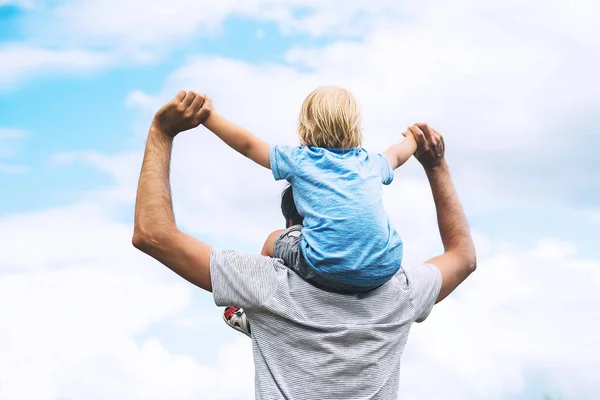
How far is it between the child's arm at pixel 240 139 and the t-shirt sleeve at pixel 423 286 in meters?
0.91

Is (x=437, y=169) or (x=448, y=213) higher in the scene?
(x=437, y=169)

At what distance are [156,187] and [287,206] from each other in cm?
59

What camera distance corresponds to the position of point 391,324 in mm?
3947

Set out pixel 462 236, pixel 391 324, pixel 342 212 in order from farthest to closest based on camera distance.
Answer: pixel 462 236 → pixel 391 324 → pixel 342 212

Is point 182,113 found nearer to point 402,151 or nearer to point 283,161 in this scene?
point 283,161

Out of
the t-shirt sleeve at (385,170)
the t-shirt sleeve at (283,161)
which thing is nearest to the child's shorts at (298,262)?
the t-shirt sleeve at (283,161)

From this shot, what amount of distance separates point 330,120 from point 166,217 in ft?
2.72

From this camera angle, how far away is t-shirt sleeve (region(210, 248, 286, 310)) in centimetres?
375

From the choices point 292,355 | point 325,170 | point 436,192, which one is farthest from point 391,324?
point 436,192

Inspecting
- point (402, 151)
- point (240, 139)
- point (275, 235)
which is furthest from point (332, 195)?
point (402, 151)

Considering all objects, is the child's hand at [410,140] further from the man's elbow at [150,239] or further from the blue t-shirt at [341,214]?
the man's elbow at [150,239]

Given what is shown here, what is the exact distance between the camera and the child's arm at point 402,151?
4270 millimetres

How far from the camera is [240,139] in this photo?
3928 mm

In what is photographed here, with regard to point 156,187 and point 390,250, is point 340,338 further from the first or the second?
point 156,187
